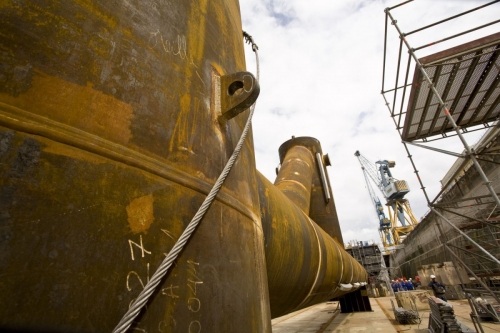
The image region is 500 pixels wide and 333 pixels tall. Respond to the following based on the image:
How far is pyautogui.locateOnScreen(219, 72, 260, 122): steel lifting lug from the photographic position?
1185 mm

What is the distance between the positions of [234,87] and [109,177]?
79cm

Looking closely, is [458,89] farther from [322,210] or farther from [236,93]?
[236,93]

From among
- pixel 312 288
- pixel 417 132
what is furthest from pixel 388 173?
pixel 312 288

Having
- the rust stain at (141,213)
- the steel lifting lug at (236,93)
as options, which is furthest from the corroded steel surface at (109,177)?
the steel lifting lug at (236,93)

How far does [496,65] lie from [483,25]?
763 mm

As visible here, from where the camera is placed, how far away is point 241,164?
4.22ft

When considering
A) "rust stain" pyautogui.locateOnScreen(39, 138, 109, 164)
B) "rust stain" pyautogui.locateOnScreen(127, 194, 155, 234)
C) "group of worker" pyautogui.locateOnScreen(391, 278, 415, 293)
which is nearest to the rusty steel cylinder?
"rust stain" pyautogui.locateOnScreen(127, 194, 155, 234)

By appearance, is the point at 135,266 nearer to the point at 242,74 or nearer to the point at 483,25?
the point at 242,74

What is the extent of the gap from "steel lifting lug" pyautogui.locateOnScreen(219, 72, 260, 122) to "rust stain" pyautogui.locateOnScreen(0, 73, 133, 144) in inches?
19.2

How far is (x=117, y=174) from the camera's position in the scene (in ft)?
2.30

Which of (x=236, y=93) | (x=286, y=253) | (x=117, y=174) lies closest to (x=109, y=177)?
(x=117, y=174)

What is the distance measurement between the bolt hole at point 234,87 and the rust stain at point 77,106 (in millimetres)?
555

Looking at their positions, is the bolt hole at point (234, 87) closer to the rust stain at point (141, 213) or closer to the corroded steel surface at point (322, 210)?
the rust stain at point (141, 213)

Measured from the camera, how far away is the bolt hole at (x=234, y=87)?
49.1 inches
